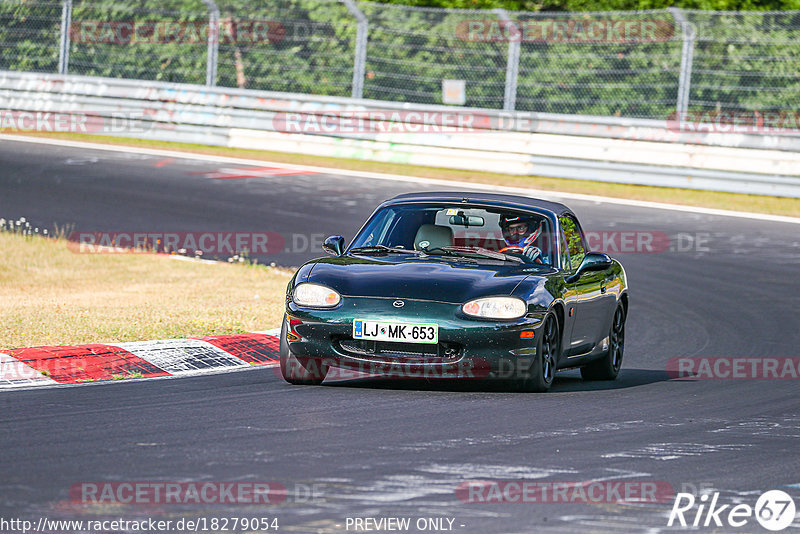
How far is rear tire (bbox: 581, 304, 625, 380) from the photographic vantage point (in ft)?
33.5

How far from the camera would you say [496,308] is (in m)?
8.37

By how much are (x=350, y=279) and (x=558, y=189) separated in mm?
13540

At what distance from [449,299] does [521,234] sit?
1.50 m

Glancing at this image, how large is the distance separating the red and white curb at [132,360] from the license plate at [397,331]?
151 centimetres

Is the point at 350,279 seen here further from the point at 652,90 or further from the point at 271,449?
the point at 652,90

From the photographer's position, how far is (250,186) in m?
21.2

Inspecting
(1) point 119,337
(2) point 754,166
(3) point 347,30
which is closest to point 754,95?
(2) point 754,166
